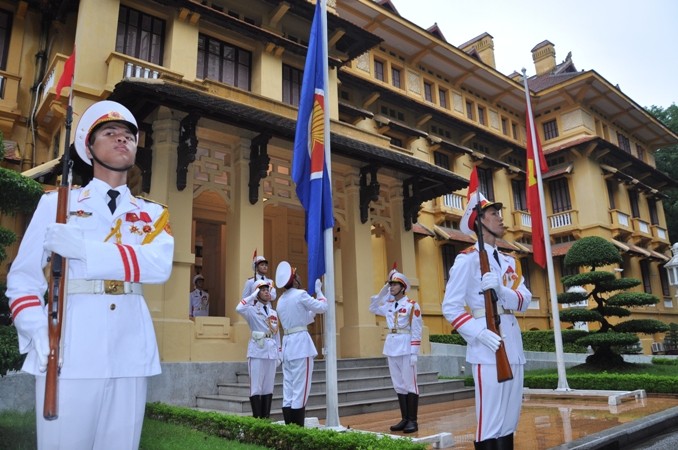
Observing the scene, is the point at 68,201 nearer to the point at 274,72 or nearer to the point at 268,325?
the point at 268,325

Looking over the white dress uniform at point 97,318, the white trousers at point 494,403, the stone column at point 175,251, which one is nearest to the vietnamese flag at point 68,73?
the white dress uniform at point 97,318

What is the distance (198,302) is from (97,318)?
11.5 metres

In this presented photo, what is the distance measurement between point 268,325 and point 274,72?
915 centimetres

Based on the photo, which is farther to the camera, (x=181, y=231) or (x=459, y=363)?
(x=459, y=363)

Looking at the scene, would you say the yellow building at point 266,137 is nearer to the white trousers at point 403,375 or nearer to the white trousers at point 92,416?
the white trousers at point 403,375

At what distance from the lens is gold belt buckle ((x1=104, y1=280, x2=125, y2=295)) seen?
2.94 meters

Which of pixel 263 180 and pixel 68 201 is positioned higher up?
pixel 263 180

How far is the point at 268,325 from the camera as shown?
28.6 feet

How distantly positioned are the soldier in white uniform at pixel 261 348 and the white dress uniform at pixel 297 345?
0.70m

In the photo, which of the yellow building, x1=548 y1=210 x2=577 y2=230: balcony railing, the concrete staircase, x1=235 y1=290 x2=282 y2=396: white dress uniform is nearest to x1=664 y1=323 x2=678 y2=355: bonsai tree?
the yellow building

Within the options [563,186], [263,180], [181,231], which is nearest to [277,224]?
[263,180]

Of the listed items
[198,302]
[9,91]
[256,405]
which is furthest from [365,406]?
[9,91]

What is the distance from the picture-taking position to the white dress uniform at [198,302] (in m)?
13.8

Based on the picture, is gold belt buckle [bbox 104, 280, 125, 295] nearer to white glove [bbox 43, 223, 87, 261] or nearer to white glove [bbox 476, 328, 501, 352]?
white glove [bbox 43, 223, 87, 261]
